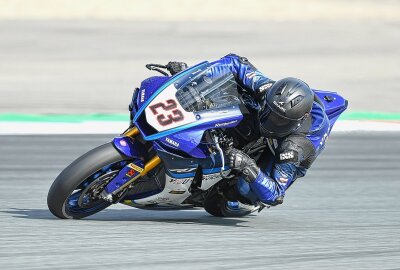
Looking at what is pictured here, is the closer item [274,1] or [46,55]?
[46,55]

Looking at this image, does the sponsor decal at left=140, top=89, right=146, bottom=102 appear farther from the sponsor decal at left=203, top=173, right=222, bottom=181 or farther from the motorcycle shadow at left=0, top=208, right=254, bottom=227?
the motorcycle shadow at left=0, top=208, right=254, bottom=227

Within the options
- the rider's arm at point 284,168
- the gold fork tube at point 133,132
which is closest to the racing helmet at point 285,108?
the rider's arm at point 284,168

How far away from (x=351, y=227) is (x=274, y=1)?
18.1 m

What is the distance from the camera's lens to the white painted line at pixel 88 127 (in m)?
12.3

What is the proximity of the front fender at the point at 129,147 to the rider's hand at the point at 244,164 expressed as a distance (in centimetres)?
60

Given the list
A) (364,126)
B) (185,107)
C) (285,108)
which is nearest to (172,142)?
(185,107)

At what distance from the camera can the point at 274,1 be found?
82.2 ft

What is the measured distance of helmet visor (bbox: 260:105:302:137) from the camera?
21.7 ft

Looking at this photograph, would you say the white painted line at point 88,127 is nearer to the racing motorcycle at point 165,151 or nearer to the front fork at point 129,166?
the racing motorcycle at point 165,151

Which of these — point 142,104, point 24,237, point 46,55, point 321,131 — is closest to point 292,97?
point 321,131

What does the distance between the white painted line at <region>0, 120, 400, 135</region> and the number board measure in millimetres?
5885

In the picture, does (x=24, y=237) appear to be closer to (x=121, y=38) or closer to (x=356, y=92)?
(x=356, y=92)

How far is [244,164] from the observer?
662 cm

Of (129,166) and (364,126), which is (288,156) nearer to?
(129,166)
